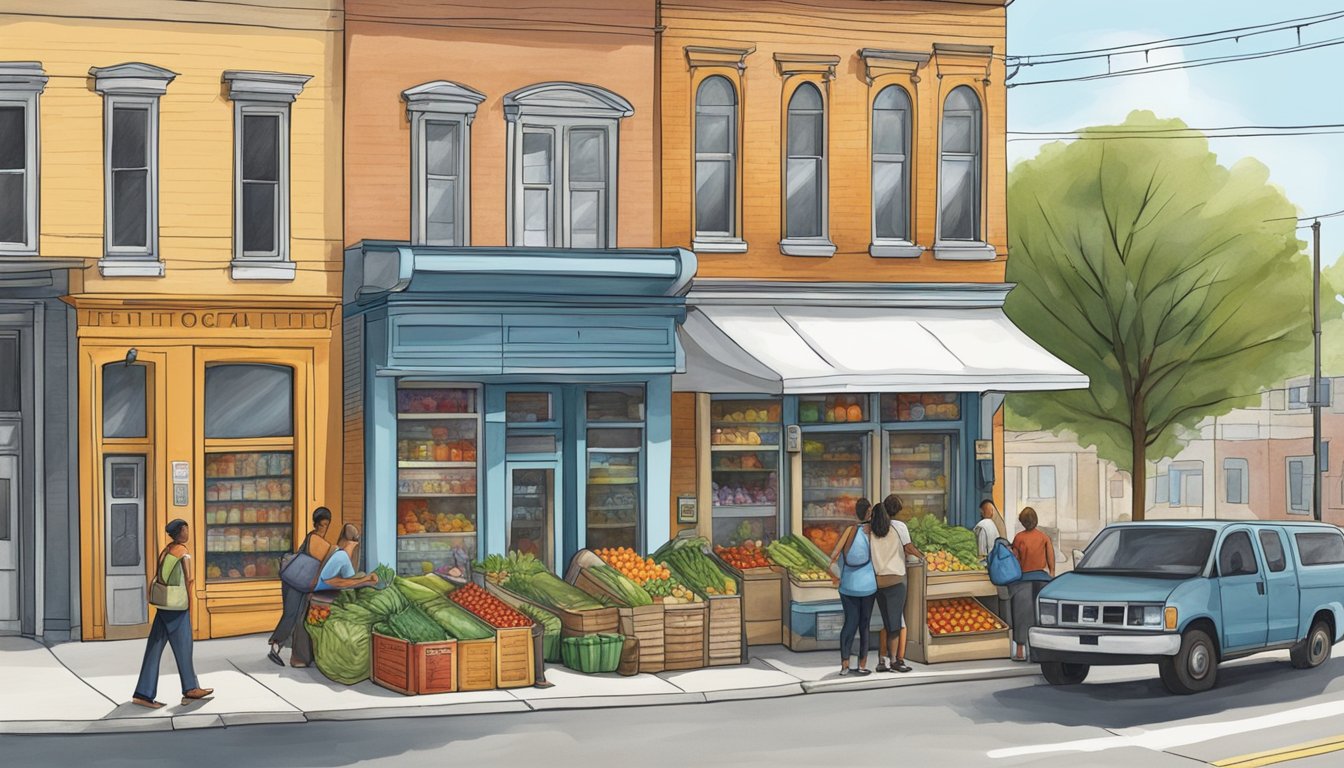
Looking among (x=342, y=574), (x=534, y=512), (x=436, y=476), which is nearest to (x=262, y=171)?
(x=436, y=476)

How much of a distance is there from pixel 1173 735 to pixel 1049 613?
8.28ft

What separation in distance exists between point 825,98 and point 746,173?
5.10 ft

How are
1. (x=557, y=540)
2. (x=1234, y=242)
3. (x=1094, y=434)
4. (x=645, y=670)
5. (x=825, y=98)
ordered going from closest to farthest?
1. (x=645, y=670)
2. (x=557, y=540)
3. (x=825, y=98)
4. (x=1234, y=242)
5. (x=1094, y=434)

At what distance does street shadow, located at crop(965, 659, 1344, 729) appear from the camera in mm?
14898

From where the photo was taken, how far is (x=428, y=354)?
1945 cm

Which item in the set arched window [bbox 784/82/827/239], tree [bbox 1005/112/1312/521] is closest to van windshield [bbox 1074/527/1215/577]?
arched window [bbox 784/82/827/239]

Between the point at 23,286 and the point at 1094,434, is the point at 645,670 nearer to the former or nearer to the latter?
the point at 23,286

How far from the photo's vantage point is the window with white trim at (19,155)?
19734 millimetres

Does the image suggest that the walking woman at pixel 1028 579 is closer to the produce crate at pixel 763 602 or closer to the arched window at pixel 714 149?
the produce crate at pixel 763 602

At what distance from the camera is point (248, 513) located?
66.8 feet

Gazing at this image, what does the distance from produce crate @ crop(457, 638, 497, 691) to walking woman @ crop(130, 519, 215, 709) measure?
2.45m

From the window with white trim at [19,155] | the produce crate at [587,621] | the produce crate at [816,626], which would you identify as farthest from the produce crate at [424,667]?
the window with white trim at [19,155]

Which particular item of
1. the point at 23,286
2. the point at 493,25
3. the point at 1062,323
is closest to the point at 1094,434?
the point at 1062,323

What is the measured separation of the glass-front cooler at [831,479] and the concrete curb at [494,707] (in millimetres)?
4675
